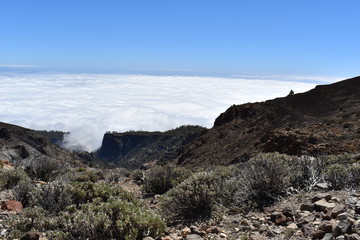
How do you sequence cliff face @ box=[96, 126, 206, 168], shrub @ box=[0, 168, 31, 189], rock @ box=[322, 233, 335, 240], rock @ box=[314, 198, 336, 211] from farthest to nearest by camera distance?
cliff face @ box=[96, 126, 206, 168] → shrub @ box=[0, 168, 31, 189] → rock @ box=[314, 198, 336, 211] → rock @ box=[322, 233, 335, 240]

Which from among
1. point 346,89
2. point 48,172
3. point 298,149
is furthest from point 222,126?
point 48,172

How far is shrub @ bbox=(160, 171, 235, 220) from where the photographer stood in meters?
5.36

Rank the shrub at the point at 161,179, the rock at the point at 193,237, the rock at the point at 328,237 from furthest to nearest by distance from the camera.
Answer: the shrub at the point at 161,179
the rock at the point at 193,237
the rock at the point at 328,237

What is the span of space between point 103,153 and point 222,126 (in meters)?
107

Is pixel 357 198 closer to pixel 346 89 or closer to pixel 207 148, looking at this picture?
pixel 207 148

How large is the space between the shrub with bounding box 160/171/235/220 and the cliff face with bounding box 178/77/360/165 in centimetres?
1348

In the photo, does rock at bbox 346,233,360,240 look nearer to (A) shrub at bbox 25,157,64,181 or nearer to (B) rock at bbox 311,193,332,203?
(B) rock at bbox 311,193,332,203

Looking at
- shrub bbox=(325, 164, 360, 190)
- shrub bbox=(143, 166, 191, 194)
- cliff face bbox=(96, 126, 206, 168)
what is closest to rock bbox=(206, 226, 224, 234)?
shrub bbox=(325, 164, 360, 190)

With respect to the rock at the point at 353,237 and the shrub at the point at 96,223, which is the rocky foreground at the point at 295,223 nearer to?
the rock at the point at 353,237

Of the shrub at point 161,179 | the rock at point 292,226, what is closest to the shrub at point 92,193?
the shrub at point 161,179

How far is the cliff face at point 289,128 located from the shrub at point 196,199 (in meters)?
13.5

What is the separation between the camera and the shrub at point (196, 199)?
17.6ft

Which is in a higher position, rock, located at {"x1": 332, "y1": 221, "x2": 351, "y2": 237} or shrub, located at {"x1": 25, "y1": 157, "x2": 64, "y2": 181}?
rock, located at {"x1": 332, "y1": 221, "x2": 351, "y2": 237}

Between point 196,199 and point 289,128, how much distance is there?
23237mm
